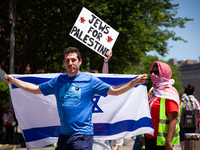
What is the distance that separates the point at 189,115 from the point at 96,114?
363cm

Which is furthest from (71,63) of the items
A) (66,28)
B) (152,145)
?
(66,28)

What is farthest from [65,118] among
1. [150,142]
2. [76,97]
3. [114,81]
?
[114,81]

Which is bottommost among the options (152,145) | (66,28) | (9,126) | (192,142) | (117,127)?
(9,126)

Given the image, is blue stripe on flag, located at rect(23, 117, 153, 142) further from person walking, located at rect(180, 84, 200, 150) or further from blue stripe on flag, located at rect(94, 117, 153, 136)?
person walking, located at rect(180, 84, 200, 150)

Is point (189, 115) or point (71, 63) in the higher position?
point (71, 63)

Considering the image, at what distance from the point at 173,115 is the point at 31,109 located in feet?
7.16

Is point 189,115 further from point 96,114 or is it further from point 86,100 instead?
point 86,100

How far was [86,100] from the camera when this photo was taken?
3.23 meters

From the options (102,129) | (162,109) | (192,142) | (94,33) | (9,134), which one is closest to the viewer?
(162,109)

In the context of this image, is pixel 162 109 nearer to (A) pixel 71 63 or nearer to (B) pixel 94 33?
(A) pixel 71 63

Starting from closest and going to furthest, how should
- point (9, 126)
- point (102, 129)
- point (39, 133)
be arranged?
point (39, 133) → point (102, 129) → point (9, 126)

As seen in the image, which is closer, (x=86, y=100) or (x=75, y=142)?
(x=75, y=142)

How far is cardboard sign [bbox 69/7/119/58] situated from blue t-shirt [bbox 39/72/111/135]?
213 cm

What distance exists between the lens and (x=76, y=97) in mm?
3184
